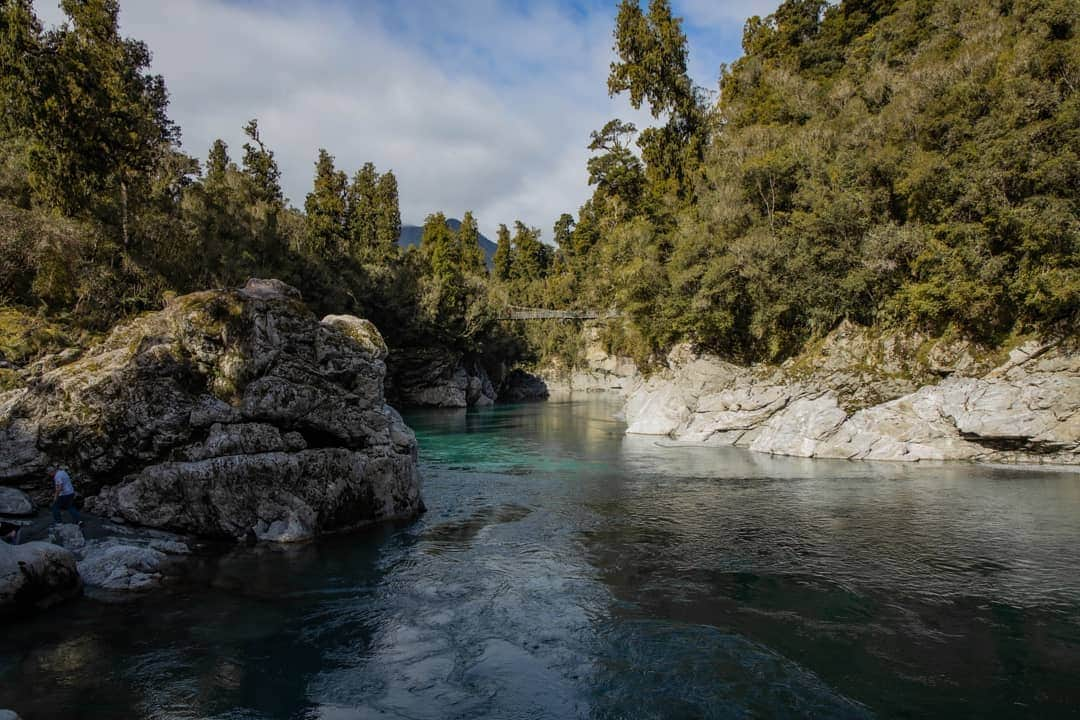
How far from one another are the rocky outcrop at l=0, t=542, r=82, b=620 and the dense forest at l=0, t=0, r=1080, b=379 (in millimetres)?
11307

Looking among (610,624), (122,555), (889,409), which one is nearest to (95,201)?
(122,555)

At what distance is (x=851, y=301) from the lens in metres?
33.5

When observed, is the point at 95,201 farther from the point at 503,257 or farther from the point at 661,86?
the point at 503,257

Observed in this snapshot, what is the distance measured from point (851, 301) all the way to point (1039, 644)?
88.7 ft

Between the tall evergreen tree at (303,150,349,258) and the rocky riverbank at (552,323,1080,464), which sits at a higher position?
the tall evergreen tree at (303,150,349,258)

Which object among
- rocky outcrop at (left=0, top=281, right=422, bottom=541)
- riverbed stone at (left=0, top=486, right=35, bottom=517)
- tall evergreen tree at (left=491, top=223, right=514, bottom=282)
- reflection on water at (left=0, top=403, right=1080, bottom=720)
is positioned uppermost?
tall evergreen tree at (left=491, top=223, right=514, bottom=282)

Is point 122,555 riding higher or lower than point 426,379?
lower

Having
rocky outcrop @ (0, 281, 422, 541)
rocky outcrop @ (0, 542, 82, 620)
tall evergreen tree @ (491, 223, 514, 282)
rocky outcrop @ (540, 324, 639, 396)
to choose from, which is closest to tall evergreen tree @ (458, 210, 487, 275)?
tall evergreen tree @ (491, 223, 514, 282)

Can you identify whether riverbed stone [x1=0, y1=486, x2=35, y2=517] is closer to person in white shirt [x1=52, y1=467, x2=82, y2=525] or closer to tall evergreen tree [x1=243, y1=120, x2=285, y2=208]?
person in white shirt [x1=52, y1=467, x2=82, y2=525]

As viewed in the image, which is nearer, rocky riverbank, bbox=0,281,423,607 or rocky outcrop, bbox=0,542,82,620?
rocky outcrop, bbox=0,542,82,620

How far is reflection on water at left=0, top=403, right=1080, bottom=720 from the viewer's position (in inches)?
324

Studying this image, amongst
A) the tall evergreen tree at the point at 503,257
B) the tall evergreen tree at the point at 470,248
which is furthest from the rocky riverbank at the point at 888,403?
the tall evergreen tree at the point at 503,257

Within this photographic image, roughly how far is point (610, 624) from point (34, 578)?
10601 millimetres

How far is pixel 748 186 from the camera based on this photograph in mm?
40281
